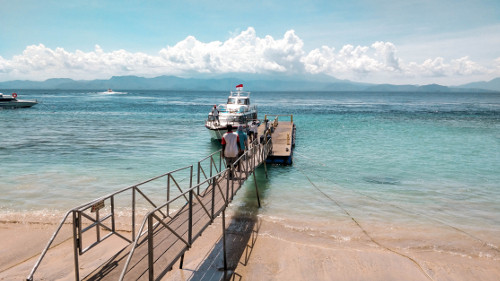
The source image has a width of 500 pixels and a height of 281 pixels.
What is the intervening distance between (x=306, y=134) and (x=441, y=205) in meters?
22.4

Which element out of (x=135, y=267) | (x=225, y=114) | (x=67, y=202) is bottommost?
(x=67, y=202)

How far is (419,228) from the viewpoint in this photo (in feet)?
36.0

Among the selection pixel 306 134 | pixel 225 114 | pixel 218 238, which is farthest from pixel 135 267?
pixel 306 134

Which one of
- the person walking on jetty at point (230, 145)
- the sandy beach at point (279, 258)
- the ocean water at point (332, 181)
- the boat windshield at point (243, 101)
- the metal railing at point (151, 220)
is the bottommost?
the sandy beach at point (279, 258)

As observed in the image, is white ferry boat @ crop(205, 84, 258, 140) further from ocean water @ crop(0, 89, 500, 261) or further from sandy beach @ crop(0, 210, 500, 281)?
sandy beach @ crop(0, 210, 500, 281)

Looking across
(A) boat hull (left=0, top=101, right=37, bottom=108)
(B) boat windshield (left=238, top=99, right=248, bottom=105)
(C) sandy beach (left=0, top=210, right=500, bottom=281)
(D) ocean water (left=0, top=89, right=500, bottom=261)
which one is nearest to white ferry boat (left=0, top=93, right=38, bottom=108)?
(A) boat hull (left=0, top=101, right=37, bottom=108)

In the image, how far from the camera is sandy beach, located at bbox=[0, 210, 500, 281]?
7.87 meters

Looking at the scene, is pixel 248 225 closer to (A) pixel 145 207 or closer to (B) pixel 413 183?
(A) pixel 145 207

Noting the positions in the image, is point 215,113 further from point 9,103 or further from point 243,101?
point 9,103

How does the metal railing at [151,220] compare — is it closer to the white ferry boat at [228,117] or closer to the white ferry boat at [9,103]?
the white ferry boat at [228,117]

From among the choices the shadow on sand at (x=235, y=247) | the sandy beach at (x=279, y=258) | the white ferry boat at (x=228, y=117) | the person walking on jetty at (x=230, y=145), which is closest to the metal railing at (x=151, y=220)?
the person walking on jetty at (x=230, y=145)

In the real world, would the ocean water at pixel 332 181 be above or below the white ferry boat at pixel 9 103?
below

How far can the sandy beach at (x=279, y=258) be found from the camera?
7.87 m

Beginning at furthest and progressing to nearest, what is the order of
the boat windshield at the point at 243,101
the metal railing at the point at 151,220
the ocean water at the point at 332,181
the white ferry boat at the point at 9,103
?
the white ferry boat at the point at 9,103 < the boat windshield at the point at 243,101 < the ocean water at the point at 332,181 < the metal railing at the point at 151,220
